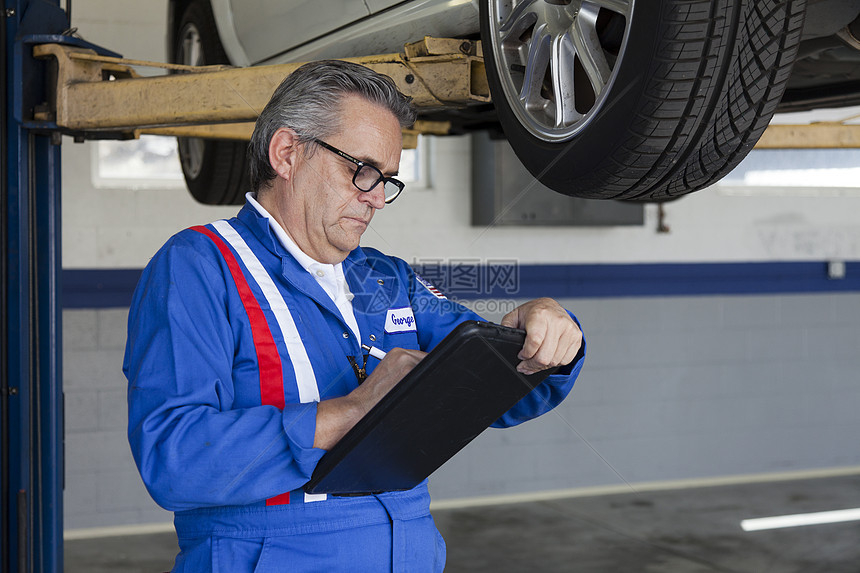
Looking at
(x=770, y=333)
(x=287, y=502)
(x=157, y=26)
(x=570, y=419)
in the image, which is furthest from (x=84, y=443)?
(x=770, y=333)

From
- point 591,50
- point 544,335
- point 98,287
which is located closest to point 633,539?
point 98,287

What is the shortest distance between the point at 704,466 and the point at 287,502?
17.0 ft

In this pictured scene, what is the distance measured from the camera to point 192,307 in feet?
3.90

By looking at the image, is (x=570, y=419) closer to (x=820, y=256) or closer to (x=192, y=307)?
(x=820, y=256)

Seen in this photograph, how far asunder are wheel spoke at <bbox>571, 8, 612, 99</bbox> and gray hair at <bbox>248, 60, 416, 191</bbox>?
0.48m

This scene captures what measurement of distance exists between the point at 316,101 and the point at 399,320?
403 mm

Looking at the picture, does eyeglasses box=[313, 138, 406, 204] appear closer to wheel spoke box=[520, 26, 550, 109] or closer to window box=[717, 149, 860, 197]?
wheel spoke box=[520, 26, 550, 109]

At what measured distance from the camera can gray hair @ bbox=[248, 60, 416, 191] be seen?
1.34m

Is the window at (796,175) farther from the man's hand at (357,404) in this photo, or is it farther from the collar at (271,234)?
the man's hand at (357,404)

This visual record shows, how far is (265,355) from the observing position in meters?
1.25

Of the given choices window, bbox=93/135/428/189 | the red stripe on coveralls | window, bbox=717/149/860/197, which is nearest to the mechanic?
the red stripe on coveralls

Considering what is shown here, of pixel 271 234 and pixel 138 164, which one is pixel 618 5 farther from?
pixel 138 164

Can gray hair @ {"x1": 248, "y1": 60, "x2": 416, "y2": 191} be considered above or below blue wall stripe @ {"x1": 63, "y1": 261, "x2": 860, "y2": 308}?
above

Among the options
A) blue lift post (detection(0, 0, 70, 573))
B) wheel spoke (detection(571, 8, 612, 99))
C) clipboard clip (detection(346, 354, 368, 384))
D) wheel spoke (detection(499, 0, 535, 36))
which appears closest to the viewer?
clipboard clip (detection(346, 354, 368, 384))
